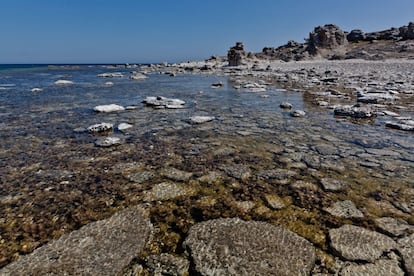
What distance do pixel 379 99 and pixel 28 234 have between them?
1213cm

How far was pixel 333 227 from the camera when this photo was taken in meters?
2.94

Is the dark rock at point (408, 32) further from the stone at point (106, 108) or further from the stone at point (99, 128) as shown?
the stone at point (99, 128)

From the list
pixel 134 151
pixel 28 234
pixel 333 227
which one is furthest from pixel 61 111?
pixel 333 227

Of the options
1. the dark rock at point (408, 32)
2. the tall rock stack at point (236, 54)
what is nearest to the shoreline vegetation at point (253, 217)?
the tall rock stack at point (236, 54)

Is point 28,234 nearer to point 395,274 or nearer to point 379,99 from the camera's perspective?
point 395,274

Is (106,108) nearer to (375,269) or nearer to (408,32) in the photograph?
(375,269)

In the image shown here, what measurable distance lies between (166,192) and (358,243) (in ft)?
7.87

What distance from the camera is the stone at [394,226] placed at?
2816 millimetres

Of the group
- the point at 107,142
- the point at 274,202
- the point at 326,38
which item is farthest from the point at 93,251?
the point at 326,38

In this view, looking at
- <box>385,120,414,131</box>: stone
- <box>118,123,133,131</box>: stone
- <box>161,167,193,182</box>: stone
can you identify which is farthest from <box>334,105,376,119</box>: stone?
<box>118,123,133,131</box>: stone

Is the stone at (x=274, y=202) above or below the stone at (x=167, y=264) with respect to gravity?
below

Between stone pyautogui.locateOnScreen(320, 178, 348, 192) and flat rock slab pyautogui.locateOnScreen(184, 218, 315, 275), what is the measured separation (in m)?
1.34

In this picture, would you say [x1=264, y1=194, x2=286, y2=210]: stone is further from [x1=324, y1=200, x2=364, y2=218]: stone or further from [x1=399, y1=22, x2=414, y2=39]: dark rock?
[x1=399, y1=22, x2=414, y2=39]: dark rock

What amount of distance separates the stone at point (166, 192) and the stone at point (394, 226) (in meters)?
2.35
